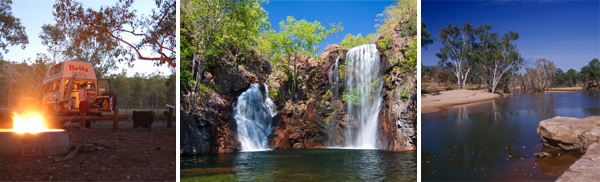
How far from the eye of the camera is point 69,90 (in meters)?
7.29

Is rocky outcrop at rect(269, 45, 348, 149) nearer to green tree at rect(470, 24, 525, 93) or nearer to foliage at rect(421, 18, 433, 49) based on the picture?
green tree at rect(470, 24, 525, 93)

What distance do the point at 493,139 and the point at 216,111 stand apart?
6177mm

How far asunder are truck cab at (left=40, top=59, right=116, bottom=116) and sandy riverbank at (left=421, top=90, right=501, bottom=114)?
24.1ft

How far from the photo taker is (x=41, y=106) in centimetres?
750

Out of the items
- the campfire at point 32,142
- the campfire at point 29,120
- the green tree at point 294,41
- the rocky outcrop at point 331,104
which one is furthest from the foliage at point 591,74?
the campfire at point 29,120

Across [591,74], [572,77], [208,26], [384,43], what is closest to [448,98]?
[384,43]

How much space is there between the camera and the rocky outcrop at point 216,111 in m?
6.70

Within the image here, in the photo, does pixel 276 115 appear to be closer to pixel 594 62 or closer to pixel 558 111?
pixel 558 111

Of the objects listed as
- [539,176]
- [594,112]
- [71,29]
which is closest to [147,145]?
[71,29]

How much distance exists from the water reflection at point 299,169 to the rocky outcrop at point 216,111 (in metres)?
0.98

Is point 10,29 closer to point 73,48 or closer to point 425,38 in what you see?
point 73,48

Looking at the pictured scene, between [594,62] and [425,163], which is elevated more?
[594,62]

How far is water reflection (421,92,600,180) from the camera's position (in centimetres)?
468

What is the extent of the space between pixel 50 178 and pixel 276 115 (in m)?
6.26
